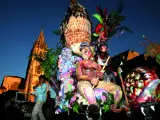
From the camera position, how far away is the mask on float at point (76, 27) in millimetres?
6219

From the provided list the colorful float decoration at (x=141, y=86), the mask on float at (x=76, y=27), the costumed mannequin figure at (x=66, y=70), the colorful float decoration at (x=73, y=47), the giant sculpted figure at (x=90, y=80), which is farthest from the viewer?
the mask on float at (x=76, y=27)

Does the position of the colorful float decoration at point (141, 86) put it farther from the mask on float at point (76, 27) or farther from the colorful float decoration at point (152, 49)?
the mask on float at point (76, 27)

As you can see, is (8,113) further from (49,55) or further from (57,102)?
(49,55)

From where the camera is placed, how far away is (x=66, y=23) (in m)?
6.67

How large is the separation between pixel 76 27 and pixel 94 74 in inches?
122

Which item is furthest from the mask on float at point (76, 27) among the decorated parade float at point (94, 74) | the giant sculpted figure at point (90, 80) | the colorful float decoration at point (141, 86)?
the colorful float decoration at point (141, 86)

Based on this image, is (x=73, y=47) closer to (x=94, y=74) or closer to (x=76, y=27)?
(x=76, y=27)

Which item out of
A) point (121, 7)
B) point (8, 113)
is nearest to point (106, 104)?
point (8, 113)

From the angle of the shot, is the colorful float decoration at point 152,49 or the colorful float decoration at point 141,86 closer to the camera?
the colorful float decoration at point 141,86

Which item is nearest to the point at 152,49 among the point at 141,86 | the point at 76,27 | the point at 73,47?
the point at 141,86

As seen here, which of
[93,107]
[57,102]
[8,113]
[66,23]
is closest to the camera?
[93,107]

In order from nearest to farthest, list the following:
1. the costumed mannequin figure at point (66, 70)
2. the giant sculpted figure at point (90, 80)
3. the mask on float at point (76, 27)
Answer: the giant sculpted figure at point (90, 80), the costumed mannequin figure at point (66, 70), the mask on float at point (76, 27)

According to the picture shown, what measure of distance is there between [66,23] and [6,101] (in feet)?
11.7

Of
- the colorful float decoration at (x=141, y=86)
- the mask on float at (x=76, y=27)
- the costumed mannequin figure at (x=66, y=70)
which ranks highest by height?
the mask on float at (x=76, y=27)
